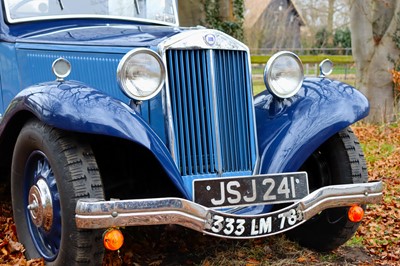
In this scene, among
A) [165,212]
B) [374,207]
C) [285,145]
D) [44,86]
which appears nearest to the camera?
[165,212]

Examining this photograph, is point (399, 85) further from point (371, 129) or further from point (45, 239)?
point (45, 239)

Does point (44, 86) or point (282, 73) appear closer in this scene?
point (44, 86)

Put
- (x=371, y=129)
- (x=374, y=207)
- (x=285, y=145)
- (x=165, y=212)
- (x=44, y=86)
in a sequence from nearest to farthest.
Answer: (x=165, y=212)
(x=44, y=86)
(x=285, y=145)
(x=374, y=207)
(x=371, y=129)

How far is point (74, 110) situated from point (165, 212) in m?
0.69

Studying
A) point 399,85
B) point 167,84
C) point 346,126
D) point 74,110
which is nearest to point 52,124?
point 74,110

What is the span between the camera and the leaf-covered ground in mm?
3756

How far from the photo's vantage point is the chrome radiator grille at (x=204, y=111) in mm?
3445

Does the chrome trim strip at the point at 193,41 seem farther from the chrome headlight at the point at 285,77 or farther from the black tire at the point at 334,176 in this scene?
the black tire at the point at 334,176

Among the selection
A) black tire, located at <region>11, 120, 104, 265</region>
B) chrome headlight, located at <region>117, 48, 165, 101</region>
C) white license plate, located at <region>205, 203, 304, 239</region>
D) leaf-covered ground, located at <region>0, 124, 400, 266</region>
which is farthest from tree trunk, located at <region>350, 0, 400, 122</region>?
black tire, located at <region>11, 120, 104, 265</region>

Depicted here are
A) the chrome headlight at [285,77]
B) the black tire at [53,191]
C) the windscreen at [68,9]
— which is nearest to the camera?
the black tire at [53,191]

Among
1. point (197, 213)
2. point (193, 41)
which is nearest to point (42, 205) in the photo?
point (197, 213)

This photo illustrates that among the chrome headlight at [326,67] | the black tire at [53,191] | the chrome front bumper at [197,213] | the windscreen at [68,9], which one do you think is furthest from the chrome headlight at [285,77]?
the windscreen at [68,9]

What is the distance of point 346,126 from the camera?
144 inches

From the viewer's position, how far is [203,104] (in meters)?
3.50
